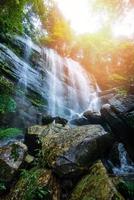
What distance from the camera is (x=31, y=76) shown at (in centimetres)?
1170

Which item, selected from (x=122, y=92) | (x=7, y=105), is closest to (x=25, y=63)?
(x=7, y=105)

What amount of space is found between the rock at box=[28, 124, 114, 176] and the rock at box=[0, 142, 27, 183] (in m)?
0.51

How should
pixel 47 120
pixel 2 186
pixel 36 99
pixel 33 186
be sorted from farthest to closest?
pixel 36 99 → pixel 47 120 → pixel 2 186 → pixel 33 186

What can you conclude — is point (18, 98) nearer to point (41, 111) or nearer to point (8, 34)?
point (41, 111)

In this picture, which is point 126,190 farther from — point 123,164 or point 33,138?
point 33,138

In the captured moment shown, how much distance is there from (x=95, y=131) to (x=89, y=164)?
1.06 m

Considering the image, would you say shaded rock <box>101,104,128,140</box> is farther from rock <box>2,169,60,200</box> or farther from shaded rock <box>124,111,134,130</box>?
rock <box>2,169,60,200</box>

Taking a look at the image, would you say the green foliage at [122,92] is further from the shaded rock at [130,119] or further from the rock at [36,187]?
the rock at [36,187]

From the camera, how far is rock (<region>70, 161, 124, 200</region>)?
13.5 ft

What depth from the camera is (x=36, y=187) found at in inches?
173

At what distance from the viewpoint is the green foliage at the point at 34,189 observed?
4.29m

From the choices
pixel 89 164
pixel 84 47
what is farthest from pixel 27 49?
pixel 89 164

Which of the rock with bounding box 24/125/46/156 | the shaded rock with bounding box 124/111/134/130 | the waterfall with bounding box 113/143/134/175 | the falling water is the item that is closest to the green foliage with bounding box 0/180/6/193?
the rock with bounding box 24/125/46/156

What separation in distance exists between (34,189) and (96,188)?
114cm
